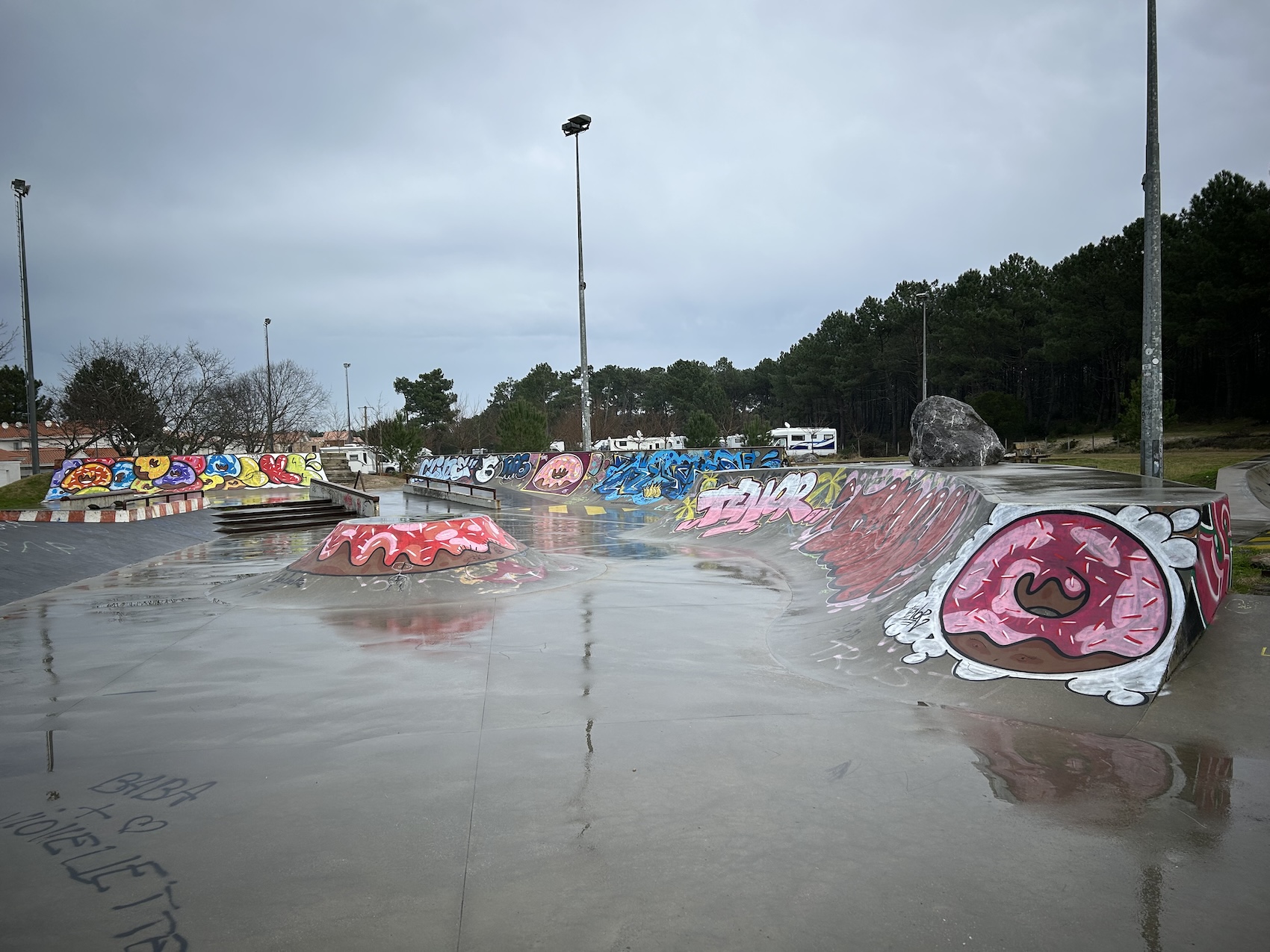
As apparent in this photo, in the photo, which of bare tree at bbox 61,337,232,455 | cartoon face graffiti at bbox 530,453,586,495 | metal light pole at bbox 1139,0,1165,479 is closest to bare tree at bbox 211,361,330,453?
bare tree at bbox 61,337,232,455

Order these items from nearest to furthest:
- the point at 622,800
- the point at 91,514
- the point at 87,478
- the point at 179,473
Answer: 1. the point at 622,800
2. the point at 91,514
3. the point at 87,478
4. the point at 179,473

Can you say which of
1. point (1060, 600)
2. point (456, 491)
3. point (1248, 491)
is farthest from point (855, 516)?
point (456, 491)

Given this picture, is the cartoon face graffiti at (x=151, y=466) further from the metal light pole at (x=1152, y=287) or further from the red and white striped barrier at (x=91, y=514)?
→ the metal light pole at (x=1152, y=287)

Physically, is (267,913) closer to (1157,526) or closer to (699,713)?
(699,713)

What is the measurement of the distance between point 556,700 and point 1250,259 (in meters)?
41.0

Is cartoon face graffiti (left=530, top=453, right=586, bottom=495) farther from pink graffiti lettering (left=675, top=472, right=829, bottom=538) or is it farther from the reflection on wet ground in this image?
the reflection on wet ground

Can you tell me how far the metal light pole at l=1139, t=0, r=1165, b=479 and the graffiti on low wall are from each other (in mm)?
15498

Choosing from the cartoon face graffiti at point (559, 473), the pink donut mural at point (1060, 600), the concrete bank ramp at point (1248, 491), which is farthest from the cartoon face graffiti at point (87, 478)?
the concrete bank ramp at point (1248, 491)

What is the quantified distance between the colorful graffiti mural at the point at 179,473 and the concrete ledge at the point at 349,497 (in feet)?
20.6

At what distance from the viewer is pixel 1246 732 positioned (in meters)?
4.91

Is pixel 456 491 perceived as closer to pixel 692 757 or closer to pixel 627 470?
pixel 627 470

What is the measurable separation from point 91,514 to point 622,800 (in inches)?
841

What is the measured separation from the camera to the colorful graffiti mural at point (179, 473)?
1245 inches

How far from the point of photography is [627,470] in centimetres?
2973
